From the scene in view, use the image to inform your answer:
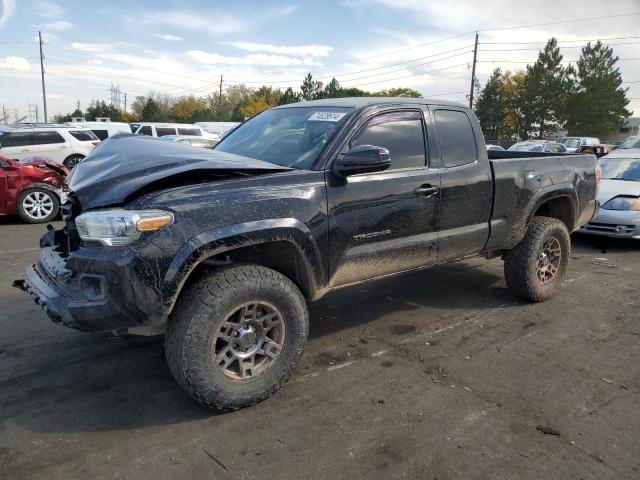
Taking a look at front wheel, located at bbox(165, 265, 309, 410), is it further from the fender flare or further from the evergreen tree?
the evergreen tree

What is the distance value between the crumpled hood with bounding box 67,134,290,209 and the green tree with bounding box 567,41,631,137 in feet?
209

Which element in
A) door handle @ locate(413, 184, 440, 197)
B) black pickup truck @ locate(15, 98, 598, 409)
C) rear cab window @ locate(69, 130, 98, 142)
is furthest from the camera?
rear cab window @ locate(69, 130, 98, 142)

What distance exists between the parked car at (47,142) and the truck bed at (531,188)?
1325 centimetres

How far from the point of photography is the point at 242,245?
9.80 feet

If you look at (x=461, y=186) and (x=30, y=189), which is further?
(x=30, y=189)

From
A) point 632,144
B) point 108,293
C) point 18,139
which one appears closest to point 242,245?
point 108,293

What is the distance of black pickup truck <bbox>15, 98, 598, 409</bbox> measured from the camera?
277 cm

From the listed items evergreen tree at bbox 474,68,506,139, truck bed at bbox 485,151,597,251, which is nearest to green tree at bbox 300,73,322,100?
evergreen tree at bbox 474,68,506,139

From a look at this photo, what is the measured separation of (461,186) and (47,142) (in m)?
15.2

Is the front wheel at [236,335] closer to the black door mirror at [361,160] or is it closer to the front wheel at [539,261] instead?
the black door mirror at [361,160]

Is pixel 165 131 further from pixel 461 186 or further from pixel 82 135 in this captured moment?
pixel 461 186

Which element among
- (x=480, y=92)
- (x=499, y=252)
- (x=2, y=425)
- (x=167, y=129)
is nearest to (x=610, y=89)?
(x=480, y=92)

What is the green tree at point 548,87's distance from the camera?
193ft

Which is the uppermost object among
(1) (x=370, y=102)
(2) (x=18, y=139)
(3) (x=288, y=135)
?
(1) (x=370, y=102)
